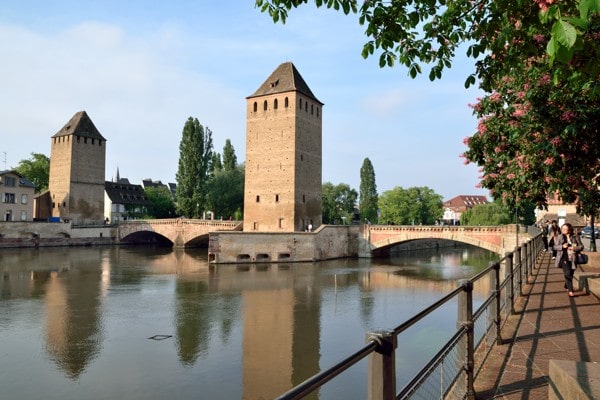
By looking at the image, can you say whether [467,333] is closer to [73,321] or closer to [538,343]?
[538,343]

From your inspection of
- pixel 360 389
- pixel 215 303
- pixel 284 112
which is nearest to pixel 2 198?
pixel 284 112

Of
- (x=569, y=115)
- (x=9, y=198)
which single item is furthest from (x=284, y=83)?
(x=569, y=115)

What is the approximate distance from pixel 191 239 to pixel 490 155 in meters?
46.1

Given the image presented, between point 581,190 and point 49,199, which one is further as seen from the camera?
point 49,199

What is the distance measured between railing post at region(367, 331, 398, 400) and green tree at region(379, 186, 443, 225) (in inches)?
2472

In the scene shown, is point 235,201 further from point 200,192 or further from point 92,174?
point 92,174

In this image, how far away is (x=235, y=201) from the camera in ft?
185

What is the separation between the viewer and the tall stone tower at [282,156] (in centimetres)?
4347

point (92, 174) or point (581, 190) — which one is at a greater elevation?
point (92, 174)

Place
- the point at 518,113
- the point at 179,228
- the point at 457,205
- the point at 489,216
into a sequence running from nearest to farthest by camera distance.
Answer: the point at 518,113
the point at 179,228
the point at 489,216
the point at 457,205

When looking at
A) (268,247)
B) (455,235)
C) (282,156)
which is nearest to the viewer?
(455,235)

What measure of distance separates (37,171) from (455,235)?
6058 centimetres

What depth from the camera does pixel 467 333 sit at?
4.25 metres

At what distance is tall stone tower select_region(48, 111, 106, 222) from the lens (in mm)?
60875
